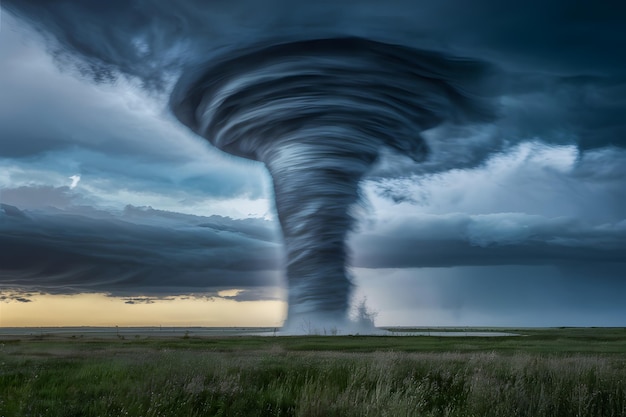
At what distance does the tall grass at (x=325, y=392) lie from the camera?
1310 centimetres

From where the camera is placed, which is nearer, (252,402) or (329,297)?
(252,402)

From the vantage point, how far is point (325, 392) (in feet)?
45.4

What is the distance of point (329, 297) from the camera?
219 feet

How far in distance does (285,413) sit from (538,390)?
281 inches

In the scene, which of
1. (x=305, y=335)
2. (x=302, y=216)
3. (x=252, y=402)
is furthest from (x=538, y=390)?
(x=305, y=335)

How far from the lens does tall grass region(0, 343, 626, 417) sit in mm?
13102

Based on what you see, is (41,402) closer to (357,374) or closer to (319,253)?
(357,374)

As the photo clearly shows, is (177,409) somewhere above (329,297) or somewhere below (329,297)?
below

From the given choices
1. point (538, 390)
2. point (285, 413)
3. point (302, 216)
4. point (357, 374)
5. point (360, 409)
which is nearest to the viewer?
point (360, 409)

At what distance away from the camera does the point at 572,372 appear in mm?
18922

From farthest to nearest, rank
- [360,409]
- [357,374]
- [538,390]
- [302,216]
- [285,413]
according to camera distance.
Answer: [302,216], [357,374], [538,390], [285,413], [360,409]

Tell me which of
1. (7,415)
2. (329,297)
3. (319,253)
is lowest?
(7,415)

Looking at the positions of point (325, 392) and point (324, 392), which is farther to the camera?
point (324, 392)

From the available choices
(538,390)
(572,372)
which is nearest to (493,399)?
(538,390)
